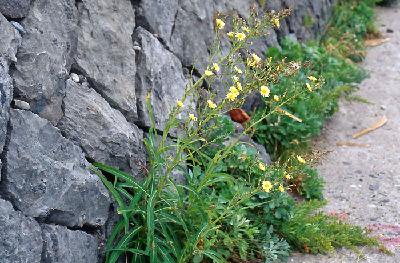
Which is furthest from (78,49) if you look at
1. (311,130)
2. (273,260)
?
(311,130)

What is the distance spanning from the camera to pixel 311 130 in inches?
231

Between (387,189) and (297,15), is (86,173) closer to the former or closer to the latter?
(387,189)

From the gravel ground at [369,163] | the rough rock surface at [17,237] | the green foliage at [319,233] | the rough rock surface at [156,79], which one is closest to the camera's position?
the rough rock surface at [17,237]

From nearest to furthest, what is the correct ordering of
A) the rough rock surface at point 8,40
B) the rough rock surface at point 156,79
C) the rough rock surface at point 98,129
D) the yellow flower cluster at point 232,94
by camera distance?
the rough rock surface at point 8,40 → the yellow flower cluster at point 232,94 → the rough rock surface at point 98,129 → the rough rock surface at point 156,79

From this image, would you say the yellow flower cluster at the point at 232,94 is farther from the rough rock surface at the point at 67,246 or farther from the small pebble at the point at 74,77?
the rough rock surface at the point at 67,246

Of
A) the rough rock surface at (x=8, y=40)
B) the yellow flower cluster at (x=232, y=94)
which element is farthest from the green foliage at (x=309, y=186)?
the rough rock surface at (x=8, y=40)

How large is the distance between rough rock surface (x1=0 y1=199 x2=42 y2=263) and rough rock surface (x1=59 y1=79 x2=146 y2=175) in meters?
0.62

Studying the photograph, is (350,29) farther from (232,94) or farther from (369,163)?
(232,94)

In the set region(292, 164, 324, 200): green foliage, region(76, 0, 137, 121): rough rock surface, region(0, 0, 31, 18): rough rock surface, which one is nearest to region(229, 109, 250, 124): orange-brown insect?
region(292, 164, 324, 200): green foliage

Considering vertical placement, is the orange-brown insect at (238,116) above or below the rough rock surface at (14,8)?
below

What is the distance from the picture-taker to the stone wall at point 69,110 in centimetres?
327

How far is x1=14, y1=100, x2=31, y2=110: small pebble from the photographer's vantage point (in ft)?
11.1

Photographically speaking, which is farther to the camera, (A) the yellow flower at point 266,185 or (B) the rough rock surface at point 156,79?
(B) the rough rock surface at point 156,79

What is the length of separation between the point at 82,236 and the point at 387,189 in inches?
115
